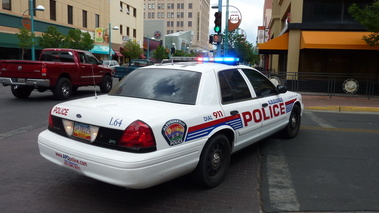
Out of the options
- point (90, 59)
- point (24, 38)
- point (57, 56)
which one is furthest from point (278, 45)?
point (24, 38)

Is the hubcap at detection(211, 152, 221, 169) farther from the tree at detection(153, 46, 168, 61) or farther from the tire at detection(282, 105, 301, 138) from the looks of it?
the tree at detection(153, 46, 168, 61)

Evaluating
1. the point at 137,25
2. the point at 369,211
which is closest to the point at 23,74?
the point at 369,211

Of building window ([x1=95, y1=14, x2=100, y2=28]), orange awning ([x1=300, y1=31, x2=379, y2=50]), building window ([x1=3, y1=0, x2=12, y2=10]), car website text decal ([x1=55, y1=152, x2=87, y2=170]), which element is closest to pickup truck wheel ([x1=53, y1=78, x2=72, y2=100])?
car website text decal ([x1=55, y1=152, x2=87, y2=170])

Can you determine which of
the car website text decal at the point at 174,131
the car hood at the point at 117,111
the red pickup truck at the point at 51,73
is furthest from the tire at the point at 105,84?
the car website text decal at the point at 174,131

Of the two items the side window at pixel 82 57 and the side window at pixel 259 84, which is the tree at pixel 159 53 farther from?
the side window at pixel 259 84

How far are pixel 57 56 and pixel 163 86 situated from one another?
950 cm

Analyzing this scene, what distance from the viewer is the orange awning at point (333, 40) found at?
15.8 meters

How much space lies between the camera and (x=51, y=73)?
11.6m

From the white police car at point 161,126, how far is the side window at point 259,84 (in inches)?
1.7

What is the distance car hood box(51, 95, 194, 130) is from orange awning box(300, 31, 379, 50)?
44.1ft

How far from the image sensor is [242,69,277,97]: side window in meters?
5.50

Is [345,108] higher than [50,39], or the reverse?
[50,39]

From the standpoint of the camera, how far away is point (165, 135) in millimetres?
3564

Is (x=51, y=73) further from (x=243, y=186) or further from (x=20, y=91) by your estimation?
(x=243, y=186)
